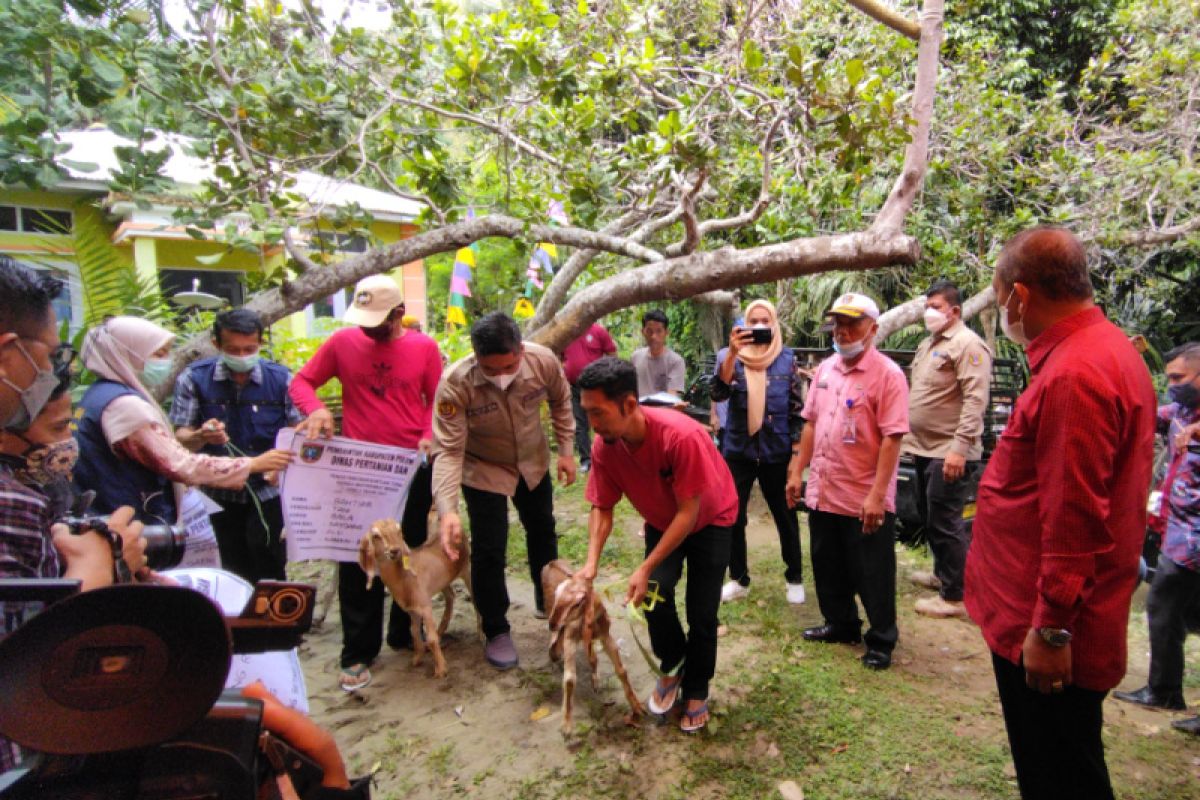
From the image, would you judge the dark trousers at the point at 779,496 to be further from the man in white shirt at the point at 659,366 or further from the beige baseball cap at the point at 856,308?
the man in white shirt at the point at 659,366

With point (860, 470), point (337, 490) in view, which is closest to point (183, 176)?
point (337, 490)

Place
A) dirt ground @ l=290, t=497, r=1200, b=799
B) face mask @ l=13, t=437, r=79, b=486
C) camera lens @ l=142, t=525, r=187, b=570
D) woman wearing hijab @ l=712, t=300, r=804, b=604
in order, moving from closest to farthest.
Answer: face mask @ l=13, t=437, r=79, b=486, camera lens @ l=142, t=525, r=187, b=570, dirt ground @ l=290, t=497, r=1200, b=799, woman wearing hijab @ l=712, t=300, r=804, b=604

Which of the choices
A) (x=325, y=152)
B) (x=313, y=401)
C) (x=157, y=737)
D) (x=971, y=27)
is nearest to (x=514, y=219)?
(x=325, y=152)

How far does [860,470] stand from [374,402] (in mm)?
2636

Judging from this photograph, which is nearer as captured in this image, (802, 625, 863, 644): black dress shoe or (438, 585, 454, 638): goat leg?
(802, 625, 863, 644): black dress shoe

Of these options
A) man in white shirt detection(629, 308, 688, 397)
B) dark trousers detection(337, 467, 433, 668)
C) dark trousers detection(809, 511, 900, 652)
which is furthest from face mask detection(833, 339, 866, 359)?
man in white shirt detection(629, 308, 688, 397)

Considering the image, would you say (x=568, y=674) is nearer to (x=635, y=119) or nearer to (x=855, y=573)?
(x=855, y=573)

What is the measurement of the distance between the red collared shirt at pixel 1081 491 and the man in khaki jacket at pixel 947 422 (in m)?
2.40

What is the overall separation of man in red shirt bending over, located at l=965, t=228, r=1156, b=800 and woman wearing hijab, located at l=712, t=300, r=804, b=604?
2.34 meters

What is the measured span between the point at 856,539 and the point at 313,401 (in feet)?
9.72

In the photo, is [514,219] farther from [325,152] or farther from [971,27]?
[971,27]

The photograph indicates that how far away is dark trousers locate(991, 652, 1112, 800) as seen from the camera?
1.86m

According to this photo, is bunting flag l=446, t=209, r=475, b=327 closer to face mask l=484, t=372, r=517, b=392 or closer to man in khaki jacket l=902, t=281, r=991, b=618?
face mask l=484, t=372, r=517, b=392

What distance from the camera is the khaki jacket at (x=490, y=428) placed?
352cm
